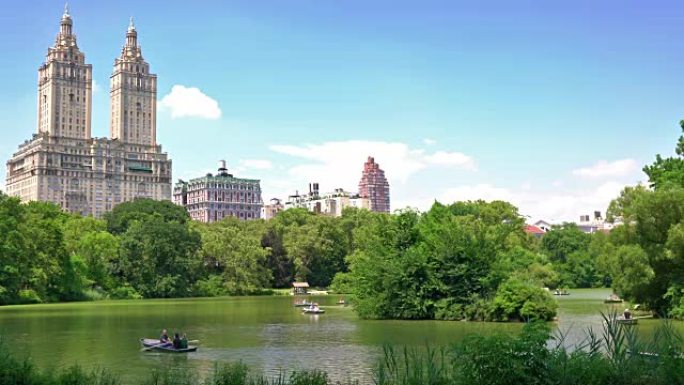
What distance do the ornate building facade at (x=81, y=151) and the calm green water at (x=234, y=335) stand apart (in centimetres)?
12337

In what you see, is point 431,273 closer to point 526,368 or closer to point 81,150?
point 526,368

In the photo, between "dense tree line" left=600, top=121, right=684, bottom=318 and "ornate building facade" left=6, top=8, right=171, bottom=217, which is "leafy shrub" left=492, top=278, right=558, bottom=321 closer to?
"dense tree line" left=600, top=121, right=684, bottom=318

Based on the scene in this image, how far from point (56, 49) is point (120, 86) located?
692 inches

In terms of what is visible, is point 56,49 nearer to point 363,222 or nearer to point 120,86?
point 120,86

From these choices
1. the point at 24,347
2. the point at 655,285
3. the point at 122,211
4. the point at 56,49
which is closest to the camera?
the point at 24,347

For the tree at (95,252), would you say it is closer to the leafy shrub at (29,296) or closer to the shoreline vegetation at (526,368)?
the leafy shrub at (29,296)

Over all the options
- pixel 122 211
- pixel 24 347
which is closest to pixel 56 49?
pixel 122 211

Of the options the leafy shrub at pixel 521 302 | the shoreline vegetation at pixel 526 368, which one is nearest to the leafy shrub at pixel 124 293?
the leafy shrub at pixel 521 302

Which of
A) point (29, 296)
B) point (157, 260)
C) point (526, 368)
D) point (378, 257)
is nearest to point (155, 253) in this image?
point (157, 260)

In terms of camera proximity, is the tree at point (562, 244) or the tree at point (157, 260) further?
the tree at point (562, 244)

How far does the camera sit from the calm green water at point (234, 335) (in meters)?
28.3

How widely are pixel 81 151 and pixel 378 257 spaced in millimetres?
145196

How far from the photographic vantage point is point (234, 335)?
3950 centimetres

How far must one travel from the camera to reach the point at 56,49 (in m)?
195
